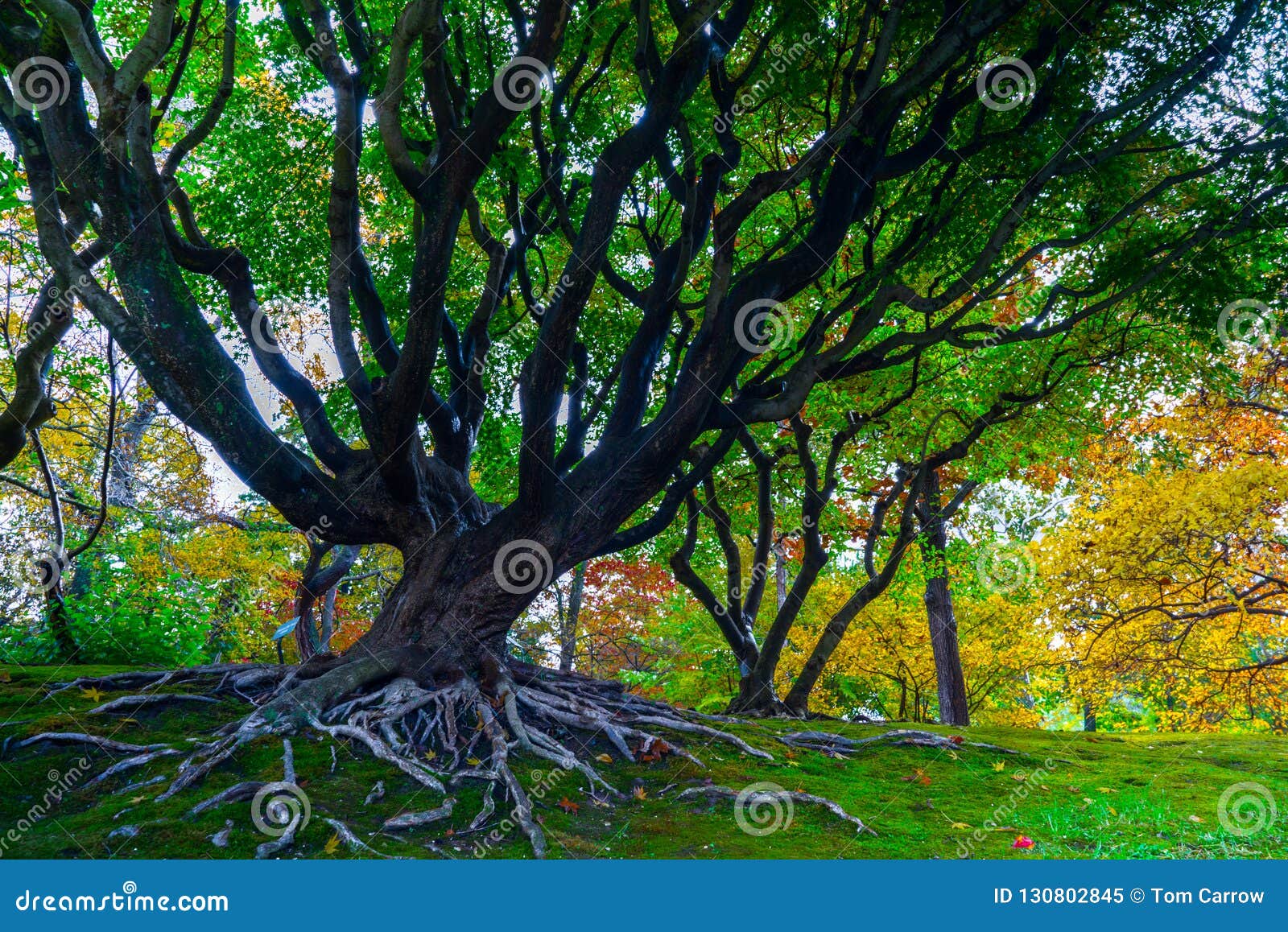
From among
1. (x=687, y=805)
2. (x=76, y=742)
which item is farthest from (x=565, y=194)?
(x=76, y=742)

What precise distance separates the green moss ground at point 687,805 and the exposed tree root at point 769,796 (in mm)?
69

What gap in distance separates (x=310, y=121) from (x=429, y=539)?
4785 mm

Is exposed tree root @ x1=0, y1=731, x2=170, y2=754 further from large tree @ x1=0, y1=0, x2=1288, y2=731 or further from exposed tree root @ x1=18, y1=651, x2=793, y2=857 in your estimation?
large tree @ x1=0, y1=0, x2=1288, y2=731

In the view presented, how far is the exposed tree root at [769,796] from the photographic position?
5.29 metres

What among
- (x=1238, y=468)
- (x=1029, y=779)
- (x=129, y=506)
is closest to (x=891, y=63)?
→ (x=1029, y=779)

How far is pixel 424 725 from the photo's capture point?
6328mm

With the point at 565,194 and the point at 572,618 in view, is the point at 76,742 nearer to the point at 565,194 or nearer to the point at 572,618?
the point at 565,194

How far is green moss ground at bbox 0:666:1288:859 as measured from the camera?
447 cm

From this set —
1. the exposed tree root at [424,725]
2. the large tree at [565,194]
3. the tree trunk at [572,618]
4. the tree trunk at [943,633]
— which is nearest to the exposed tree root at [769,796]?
the exposed tree root at [424,725]

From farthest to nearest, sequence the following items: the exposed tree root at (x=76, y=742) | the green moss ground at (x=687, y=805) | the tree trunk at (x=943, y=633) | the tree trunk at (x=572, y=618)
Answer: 1. the tree trunk at (x=572, y=618)
2. the tree trunk at (x=943, y=633)
3. the exposed tree root at (x=76, y=742)
4. the green moss ground at (x=687, y=805)

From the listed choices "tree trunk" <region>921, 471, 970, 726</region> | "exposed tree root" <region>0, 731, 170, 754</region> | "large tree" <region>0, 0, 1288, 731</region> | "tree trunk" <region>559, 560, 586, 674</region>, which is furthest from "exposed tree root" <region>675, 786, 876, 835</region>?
"tree trunk" <region>559, 560, 586, 674</region>

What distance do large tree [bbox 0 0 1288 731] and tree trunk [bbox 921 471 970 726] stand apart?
4.76 meters

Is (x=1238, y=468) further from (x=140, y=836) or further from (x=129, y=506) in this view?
(x=129, y=506)

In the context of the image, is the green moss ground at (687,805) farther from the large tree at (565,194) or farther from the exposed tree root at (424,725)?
the large tree at (565,194)
